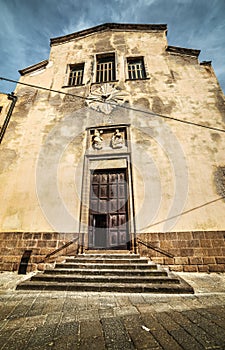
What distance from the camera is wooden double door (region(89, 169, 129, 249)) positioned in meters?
6.34

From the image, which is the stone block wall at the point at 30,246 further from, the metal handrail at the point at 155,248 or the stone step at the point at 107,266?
the metal handrail at the point at 155,248

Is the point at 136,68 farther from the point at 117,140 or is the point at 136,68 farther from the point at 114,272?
the point at 114,272

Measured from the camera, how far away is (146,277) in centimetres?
401

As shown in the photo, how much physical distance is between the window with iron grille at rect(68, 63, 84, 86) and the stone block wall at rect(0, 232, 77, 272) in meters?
8.54

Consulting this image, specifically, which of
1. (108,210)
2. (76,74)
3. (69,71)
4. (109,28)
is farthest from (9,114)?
(109,28)

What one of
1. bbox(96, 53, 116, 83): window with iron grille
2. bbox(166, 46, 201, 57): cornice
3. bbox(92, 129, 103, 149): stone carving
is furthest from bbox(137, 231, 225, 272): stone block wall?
bbox(166, 46, 201, 57): cornice

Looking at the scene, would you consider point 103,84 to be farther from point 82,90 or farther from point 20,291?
point 20,291

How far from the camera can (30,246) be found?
6.10m

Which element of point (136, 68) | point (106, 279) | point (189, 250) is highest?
point (136, 68)

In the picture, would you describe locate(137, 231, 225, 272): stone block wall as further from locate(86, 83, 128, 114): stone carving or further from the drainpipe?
the drainpipe

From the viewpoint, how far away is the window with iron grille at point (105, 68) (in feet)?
32.9

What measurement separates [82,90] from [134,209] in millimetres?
7251

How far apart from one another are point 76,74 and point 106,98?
347cm

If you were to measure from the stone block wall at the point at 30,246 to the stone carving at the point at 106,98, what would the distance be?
6243 millimetres
